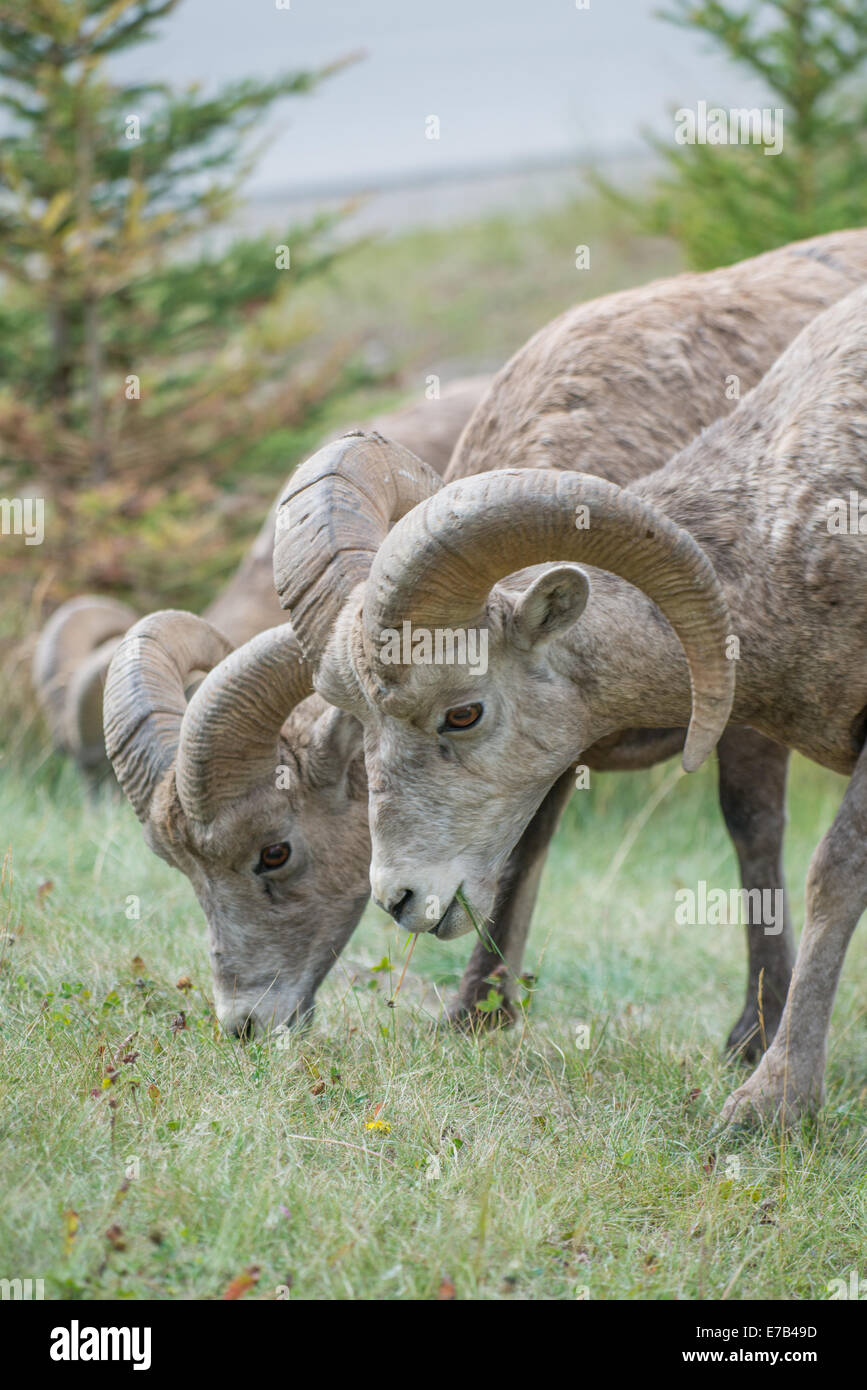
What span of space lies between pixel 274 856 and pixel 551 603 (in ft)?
5.41

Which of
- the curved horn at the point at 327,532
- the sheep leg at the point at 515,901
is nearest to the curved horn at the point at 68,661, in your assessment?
the sheep leg at the point at 515,901

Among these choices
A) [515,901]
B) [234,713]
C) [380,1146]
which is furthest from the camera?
[515,901]

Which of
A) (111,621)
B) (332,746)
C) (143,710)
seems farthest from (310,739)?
(111,621)

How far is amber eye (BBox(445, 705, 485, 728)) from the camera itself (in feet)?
14.6

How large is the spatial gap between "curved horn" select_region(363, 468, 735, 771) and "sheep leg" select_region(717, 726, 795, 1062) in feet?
5.55

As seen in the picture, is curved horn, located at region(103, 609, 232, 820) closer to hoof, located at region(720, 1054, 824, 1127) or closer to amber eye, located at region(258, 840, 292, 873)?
amber eye, located at region(258, 840, 292, 873)

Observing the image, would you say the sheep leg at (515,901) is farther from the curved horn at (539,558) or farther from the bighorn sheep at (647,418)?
the curved horn at (539,558)

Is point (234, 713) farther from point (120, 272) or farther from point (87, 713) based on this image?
point (120, 272)

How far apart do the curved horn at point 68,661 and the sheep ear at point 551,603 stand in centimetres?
516

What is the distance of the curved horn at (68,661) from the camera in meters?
9.16

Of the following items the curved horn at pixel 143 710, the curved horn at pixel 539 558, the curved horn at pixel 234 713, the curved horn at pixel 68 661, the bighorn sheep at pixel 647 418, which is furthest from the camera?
the curved horn at pixel 68 661

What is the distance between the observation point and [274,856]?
542cm

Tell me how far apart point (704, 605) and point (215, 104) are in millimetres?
9970

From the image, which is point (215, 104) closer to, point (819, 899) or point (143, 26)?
point (143, 26)
